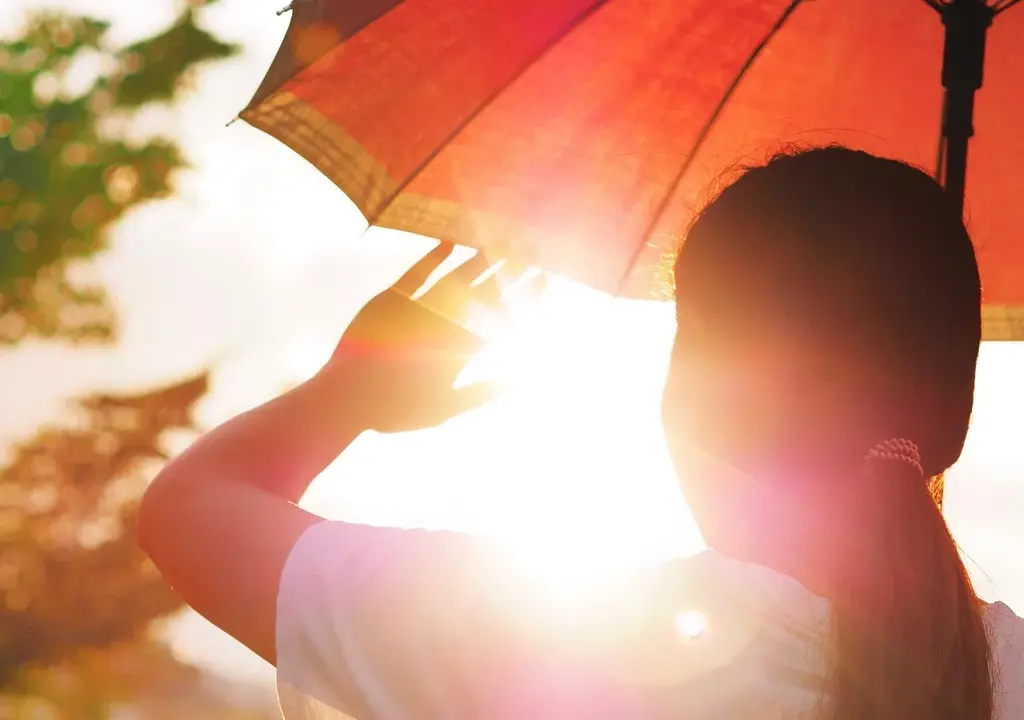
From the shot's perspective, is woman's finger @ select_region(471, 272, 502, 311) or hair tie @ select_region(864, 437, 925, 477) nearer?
hair tie @ select_region(864, 437, 925, 477)

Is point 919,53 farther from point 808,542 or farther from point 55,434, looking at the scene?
point 55,434

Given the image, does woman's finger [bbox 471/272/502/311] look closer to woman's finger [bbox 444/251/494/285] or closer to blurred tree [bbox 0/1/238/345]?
woman's finger [bbox 444/251/494/285]

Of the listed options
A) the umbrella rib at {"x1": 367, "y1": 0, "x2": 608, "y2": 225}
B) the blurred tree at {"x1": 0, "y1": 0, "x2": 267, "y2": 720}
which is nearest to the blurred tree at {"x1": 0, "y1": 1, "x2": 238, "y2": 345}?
the blurred tree at {"x1": 0, "y1": 0, "x2": 267, "y2": 720}

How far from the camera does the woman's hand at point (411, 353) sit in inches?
55.7

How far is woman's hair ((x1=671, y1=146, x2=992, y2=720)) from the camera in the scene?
1209 millimetres

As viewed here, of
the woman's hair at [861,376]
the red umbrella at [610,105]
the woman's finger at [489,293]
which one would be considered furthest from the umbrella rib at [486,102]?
the woman's hair at [861,376]

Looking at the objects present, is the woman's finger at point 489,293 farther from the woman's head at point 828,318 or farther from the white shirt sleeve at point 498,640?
the white shirt sleeve at point 498,640

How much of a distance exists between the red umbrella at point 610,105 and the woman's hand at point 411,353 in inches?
39.4

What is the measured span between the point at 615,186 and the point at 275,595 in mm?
1835

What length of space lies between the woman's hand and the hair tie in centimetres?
A: 53

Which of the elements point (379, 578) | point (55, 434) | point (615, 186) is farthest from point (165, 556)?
point (55, 434)

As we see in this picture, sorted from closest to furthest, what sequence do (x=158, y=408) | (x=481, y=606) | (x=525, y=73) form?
(x=481, y=606) → (x=525, y=73) → (x=158, y=408)

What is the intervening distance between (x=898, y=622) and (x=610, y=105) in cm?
177

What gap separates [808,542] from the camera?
48.9 inches
